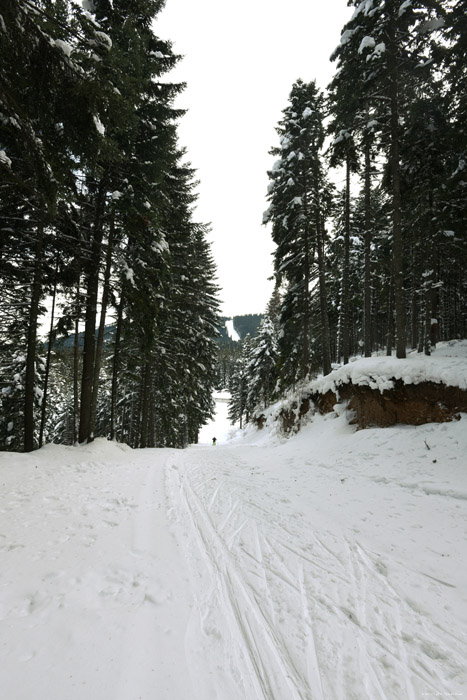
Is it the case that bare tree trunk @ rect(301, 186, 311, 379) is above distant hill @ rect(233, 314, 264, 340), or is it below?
below

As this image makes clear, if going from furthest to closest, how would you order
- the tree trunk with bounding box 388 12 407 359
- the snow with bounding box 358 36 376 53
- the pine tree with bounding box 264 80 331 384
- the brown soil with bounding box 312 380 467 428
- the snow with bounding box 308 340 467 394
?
1. the pine tree with bounding box 264 80 331 384
2. the tree trunk with bounding box 388 12 407 359
3. the snow with bounding box 358 36 376 53
4. the snow with bounding box 308 340 467 394
5. the brown soil with bounding box 312 380 467 428

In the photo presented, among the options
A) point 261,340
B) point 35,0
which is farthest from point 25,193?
point 261,340

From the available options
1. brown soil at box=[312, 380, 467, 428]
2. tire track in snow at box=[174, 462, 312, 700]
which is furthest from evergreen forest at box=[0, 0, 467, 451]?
tire track in snow at box=[174, 462, 312, 700]

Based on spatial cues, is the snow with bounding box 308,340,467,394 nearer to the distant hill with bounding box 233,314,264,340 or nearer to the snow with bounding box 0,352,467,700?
the snow with bounding box 0,352,467,700

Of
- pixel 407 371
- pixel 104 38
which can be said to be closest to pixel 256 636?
pixel 407 371

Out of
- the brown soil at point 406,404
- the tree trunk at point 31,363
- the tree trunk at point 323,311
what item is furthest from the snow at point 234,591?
the tree trunk at point 323,311

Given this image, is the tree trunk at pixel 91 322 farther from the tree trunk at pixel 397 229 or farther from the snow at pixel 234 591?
the tree trunk at pixel 397 229

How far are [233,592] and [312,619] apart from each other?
28.7 inches

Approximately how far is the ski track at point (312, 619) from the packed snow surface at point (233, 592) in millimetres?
13

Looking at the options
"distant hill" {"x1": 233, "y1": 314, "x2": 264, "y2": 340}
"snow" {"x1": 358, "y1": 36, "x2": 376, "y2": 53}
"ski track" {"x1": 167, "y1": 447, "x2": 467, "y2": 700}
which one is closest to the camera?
"ski track" {"x1": 167, "y1": 447, "x2": 467, "y2": 700}

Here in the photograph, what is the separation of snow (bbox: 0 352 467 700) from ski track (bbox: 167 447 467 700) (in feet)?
0.04

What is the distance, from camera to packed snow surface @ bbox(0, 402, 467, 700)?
71.9 inches

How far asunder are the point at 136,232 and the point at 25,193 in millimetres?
3180

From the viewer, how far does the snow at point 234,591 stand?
1.83 metres
